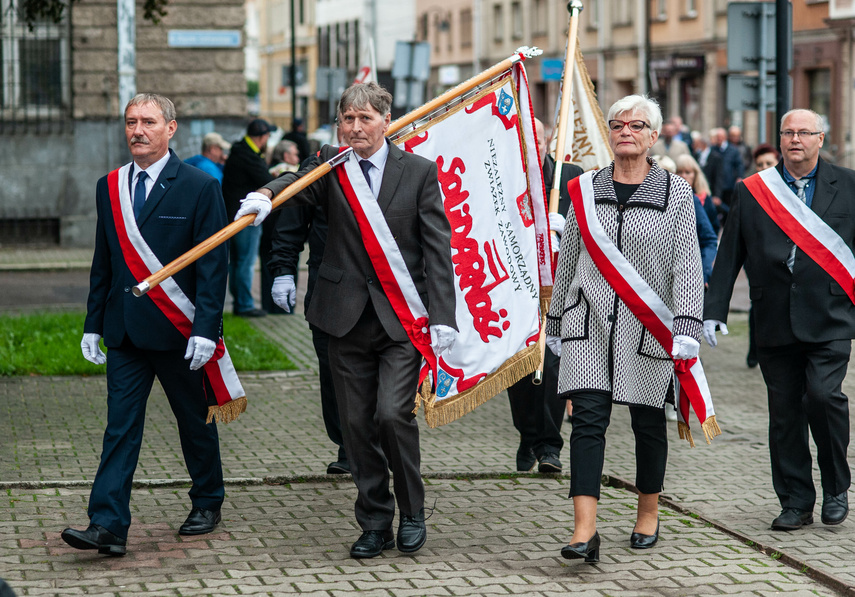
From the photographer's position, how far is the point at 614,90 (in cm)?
4725

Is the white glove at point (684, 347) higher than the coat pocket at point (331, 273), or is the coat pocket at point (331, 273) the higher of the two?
the coat pocket at point (331, 273)

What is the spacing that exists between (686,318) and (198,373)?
83.1 inches

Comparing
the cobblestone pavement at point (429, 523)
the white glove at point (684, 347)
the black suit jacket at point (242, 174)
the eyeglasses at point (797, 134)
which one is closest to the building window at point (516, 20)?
the black suit jacket at point (242, 174)

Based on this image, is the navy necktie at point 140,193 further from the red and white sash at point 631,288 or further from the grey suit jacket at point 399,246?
the red and white sash at point 631,288

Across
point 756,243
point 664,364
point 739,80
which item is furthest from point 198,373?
point 739,80

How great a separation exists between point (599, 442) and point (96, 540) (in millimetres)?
2081

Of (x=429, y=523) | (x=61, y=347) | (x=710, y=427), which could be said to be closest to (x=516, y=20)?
(x=61, y=347)

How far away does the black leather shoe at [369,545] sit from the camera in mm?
5648

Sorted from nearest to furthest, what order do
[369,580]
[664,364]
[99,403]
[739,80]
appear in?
[369,580] → [664,364] → [99,403] → [739,80]

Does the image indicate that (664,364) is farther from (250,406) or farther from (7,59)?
(7,59)

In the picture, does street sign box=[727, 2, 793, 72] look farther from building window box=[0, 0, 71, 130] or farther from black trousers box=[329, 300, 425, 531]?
building window box=[0, 0, 71, 130]

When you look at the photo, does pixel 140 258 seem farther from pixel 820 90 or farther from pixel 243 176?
pixel 820 90

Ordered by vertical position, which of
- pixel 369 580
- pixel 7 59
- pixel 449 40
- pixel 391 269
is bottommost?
pixel 369 580

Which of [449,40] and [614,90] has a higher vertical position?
[449,40]
